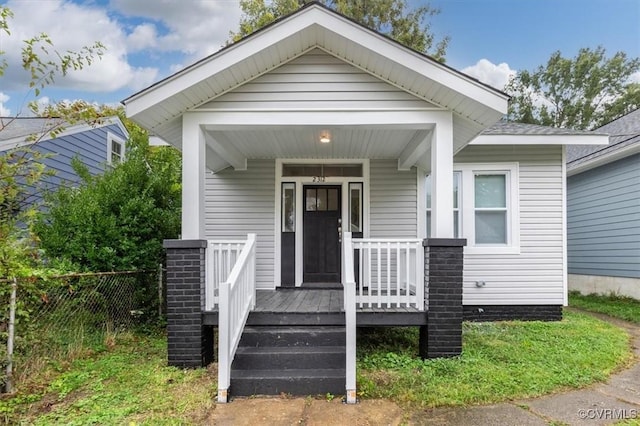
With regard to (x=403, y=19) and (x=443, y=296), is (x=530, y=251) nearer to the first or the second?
(x=443, y=296)

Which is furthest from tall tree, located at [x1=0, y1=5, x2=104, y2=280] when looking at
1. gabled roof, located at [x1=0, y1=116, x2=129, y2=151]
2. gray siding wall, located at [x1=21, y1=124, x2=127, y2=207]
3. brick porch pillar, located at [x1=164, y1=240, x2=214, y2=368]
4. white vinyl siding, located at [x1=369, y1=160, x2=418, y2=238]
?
gray siding wall, located at [x1=21, y1=124, x2=127, y2=207]

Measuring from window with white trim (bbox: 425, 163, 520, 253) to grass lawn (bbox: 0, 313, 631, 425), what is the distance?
1.83 m

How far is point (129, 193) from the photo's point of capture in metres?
5.93

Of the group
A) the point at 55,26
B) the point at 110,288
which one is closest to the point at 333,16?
the point at 110,288

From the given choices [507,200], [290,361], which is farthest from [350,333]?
[507,200]

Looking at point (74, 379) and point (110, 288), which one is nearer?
point (74, 379)

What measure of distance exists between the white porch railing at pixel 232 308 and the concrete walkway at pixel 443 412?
0.29m

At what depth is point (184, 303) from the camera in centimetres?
423

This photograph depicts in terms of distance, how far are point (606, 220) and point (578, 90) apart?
16.8 meters

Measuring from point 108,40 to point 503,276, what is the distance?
1413cm

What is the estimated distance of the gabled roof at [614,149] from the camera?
8.07 m

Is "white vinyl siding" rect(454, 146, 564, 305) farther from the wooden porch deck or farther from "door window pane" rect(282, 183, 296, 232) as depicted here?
"door window pane" rect(282, 183, 296, 232)

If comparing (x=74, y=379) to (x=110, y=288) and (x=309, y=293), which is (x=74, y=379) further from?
(x=309, y=293)

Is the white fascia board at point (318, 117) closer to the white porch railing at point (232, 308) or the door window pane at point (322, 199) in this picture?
the white porch railing at point (232, 308)
